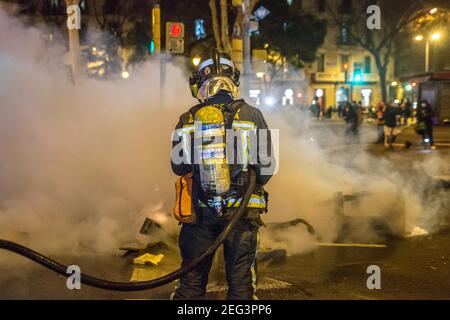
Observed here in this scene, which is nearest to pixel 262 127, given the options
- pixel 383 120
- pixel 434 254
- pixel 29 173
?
pixel 434 254

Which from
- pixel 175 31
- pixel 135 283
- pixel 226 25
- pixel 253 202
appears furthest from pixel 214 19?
pixel 135 283

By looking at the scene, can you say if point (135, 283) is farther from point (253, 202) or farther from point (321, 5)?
point (321, 5)

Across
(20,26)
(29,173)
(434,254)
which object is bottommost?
(434,254)

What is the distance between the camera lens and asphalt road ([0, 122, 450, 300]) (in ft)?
15.6

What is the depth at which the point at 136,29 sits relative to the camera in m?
34.4

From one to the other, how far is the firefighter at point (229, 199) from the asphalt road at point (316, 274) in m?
1.32

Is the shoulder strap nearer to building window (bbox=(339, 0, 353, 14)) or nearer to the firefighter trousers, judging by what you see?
the firefighter trousers

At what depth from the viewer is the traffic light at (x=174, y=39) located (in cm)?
920

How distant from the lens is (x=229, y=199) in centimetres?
344

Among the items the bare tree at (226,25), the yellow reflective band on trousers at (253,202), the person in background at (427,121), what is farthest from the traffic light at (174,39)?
the person in background at (427,121)

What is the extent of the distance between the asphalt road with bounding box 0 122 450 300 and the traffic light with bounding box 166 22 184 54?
14.0 ft

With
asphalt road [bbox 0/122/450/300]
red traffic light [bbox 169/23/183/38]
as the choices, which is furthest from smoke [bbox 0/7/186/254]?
red traffic light [bbox 169/23/183/38]
